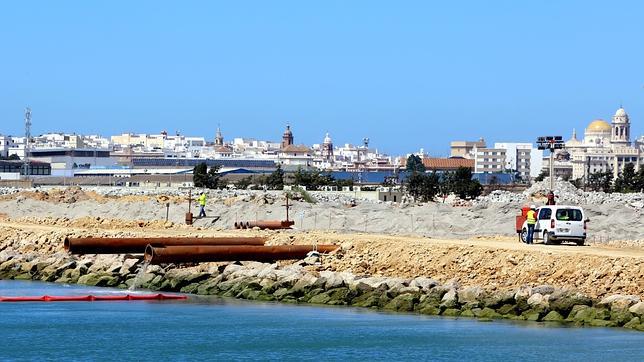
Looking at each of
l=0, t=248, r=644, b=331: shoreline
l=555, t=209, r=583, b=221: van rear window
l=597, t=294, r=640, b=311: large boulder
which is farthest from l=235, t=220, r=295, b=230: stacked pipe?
l=597, t=294, r=640, b=311: large boulder

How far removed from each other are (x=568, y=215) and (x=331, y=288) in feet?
22.2

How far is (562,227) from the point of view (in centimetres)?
3591

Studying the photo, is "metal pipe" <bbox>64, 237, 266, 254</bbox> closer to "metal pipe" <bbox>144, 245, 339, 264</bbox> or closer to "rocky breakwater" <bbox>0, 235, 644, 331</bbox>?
"rocky breakwater" <bbox>0, 235, 644, 331</bbox>

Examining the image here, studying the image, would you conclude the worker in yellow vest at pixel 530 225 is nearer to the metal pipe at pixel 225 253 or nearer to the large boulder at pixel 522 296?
the metal pipe at pixel 225 253

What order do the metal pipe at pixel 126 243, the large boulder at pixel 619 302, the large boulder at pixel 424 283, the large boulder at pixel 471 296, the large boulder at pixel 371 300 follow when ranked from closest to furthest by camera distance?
the large boulder at pixel 619 302
the large boulder at pixel 471 296
the large boulder at pixel 424 283
the large boulder at pixel 371 300
the metal pipe at pixel 126 243

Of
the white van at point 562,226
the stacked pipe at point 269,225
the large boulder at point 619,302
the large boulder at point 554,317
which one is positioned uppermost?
the white van at point 562,226

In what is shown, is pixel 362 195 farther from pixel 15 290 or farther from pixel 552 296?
pixel 552 296

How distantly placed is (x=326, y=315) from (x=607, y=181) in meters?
98.0

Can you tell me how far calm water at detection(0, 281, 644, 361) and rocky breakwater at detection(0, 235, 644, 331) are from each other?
50 centimetres

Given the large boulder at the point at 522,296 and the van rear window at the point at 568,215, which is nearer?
the large boulder at the point at 522,296

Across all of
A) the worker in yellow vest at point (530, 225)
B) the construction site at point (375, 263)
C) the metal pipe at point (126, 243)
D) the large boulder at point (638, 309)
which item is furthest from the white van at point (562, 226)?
the large boulder at point (638, 309)

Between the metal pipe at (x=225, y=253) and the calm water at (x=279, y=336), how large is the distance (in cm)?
313

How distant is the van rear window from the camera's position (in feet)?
118

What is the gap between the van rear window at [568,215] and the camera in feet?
118
